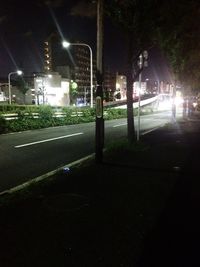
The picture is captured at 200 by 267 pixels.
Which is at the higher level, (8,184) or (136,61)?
(136,61)

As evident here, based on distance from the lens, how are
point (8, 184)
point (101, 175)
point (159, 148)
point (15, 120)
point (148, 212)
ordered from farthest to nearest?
point (15, 120) < point (159, 148) < point (101, 175) < point (8, 184) < point (148, 212)

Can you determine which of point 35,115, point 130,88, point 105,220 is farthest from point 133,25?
point 35,115

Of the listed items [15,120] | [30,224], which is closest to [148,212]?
[30,224]

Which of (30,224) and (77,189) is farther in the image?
(77,189)

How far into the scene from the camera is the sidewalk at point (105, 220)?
424 centimetres

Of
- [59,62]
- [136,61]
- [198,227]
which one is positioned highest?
[59,62]

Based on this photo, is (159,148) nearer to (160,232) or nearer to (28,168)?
(28,168)

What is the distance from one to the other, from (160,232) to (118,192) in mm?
2118

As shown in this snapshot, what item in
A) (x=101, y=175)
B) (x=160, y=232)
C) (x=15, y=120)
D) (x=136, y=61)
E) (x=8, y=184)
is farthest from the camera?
(x=15, y=120)

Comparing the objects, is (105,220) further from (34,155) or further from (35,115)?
(35,115)

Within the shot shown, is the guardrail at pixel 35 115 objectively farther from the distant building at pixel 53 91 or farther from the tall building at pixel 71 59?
the tall building at pixel 71 59

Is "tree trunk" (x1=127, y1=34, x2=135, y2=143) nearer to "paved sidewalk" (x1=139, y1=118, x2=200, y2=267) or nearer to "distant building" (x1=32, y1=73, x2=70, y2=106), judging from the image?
"paved sidewalk" (x1=139, y1=118, x2=200, y2=267)

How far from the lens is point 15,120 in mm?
21156

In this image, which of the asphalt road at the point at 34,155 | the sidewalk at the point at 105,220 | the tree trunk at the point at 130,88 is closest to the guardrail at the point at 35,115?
the asphalt road at the point at 34,155
